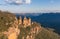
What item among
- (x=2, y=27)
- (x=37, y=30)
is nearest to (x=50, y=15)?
(x=37, y=30)

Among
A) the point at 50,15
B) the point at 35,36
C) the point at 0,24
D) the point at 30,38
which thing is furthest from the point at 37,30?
the point at 50,15

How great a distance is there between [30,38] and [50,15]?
116407 millimetres

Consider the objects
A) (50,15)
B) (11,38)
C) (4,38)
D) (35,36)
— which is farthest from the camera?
(50,15)

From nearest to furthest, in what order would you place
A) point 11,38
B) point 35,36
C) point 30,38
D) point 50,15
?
point 11,38
point 30,38
point 35,36
point 50,15

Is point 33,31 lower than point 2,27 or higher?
lower

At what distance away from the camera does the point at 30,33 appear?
61812 millimetres

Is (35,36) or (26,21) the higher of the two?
(26,21)

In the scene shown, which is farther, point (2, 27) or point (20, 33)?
point (20, 33)

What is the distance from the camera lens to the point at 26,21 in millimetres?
65000

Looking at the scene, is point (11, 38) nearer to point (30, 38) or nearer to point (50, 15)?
point (30, 38)

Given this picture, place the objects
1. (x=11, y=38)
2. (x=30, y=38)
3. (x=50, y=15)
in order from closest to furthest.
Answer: (x=11, y=38)
(x=30, y=38)
(x=50, y=15)

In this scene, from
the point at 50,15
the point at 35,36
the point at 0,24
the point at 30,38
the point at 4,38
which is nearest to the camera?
the point at 4,38

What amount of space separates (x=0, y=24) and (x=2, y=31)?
6596mm

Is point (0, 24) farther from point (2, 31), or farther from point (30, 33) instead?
point (30, 33)
